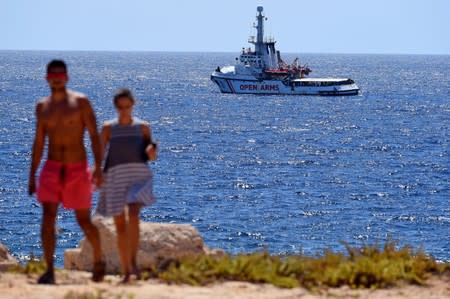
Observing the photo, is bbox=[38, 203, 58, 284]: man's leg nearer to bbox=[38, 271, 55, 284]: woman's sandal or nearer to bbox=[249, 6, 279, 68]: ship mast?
bbox=[38, 271, 55, 284]: woman's sandal

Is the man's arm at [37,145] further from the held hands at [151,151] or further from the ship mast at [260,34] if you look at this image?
the ship mast at [260,34]

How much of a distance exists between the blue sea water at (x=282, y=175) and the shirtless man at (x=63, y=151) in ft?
10.9

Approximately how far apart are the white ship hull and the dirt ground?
10696cm

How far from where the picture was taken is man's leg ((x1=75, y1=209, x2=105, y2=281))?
9.05 metres

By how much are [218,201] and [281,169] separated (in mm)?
12568

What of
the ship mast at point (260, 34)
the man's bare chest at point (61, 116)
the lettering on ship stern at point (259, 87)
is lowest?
the lettering on ship stern at point (259, 87)

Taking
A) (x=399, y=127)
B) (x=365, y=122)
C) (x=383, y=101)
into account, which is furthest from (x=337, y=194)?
(x=383, y=101)

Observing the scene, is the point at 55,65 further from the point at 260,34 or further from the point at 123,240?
the point at 260,34

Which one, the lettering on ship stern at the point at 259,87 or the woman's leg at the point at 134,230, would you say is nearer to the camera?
the woman's leg at the point at 134,230

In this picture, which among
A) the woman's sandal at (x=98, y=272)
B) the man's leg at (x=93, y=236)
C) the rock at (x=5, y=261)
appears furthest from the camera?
the rock at (x=5, y=261)

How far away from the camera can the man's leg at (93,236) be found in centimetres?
905

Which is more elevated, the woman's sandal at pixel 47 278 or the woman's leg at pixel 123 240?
the woman's leg at pixel 123 240

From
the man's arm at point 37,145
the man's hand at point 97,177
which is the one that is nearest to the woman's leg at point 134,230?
the man's hand at point 97,177

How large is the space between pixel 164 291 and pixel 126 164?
1102 millimetres
